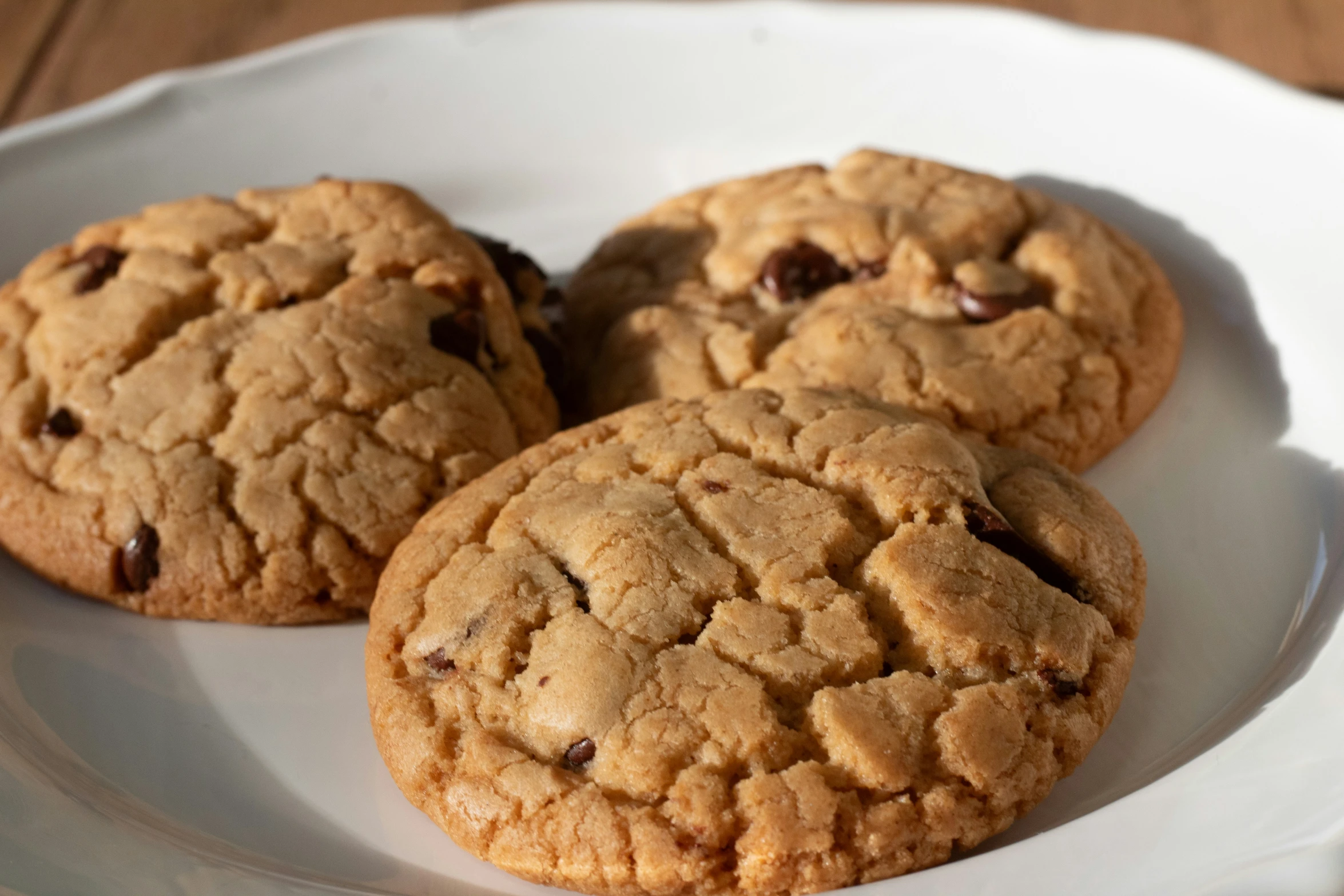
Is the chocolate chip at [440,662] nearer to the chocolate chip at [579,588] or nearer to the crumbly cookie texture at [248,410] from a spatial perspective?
the chocolate chip at [579,588]

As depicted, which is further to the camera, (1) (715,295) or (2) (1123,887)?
(1) (715,295)

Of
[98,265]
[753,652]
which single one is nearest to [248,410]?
[98,265]

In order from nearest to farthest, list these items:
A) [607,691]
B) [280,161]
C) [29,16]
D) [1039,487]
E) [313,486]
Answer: [607,691] < [1039,487] < [313,486] < [280,161] < [29,16]

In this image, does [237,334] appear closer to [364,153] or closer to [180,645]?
[180,645]

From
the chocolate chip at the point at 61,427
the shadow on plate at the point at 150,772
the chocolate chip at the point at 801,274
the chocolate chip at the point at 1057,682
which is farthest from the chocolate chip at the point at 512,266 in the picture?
the chocolate chip at the point at 1057,682

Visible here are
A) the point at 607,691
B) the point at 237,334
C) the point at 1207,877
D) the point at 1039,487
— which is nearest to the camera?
the point at 1207,877

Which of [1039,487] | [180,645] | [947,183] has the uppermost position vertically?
[947,183]

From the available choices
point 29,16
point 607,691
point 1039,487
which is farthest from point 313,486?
point 29,16
